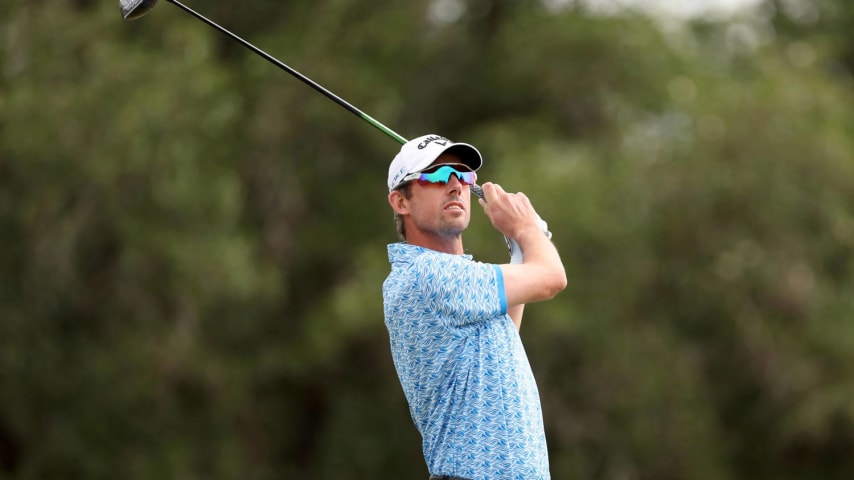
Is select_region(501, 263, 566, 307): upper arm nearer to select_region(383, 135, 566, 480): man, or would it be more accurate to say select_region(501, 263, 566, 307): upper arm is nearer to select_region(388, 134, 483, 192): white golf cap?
select_region(383, 135, 566, 480): man

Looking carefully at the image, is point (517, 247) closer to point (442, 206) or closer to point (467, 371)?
point (442, 206)

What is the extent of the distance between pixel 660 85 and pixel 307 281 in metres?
3.98

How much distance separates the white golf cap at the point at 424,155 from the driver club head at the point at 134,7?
1.08 m

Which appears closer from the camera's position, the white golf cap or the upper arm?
the upper arm

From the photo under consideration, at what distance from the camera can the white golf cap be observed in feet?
11.0

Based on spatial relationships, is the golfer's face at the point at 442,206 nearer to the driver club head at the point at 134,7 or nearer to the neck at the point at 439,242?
the neck at the point at 439,242

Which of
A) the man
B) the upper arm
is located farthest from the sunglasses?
the upper arm

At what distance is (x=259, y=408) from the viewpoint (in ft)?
47.3

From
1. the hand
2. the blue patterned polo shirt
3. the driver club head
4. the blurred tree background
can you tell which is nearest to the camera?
the blue patterned polo shirt

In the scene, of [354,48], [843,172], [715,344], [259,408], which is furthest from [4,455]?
[843,172]

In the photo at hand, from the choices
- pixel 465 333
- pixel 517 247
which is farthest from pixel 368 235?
pixel 465 333

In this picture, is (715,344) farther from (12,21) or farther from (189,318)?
(12,21)

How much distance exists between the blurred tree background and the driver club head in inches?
292

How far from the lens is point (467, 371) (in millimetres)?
3180
